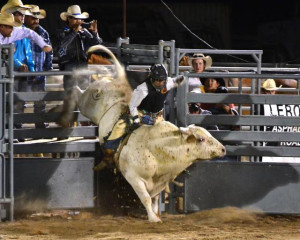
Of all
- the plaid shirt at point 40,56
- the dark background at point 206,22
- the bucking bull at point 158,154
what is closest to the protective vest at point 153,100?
the bucking bull at point 158,154

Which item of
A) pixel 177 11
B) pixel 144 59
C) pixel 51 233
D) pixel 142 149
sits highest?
pixel 177 11

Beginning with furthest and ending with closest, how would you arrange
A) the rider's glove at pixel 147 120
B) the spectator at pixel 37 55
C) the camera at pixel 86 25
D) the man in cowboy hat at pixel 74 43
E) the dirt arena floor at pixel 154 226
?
the camera at pixel 86 25, the man in cowboy hat at pixel 74 43, the spectator at pixel 37 55, the rider's glove at pixel 147 120, the dirt arena floor at pixel 154 226

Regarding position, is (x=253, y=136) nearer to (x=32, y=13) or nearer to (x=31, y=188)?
(x=31, y=188)

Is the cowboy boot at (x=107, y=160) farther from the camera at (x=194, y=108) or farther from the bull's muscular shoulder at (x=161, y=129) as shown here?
the camera at (x=194, y=108)

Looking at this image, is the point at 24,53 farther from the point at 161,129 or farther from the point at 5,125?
the point at 161,129

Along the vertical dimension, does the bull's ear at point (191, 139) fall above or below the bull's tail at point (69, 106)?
below

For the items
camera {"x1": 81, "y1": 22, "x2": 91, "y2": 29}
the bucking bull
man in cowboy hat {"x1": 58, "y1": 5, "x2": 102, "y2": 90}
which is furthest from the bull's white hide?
camera {"x1": 81, "y1": 22, "x2": 91, "y2": 29}

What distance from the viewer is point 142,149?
36.0ft

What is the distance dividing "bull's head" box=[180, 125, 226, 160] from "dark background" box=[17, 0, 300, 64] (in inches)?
328

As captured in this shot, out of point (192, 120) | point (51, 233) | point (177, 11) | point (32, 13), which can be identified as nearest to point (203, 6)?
point (177, 11)

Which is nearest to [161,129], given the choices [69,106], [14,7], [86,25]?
[69,106]

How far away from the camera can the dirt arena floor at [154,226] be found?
1007 centimetres

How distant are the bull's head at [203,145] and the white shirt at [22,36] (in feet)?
6.94

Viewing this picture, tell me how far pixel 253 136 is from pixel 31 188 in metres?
2.35
